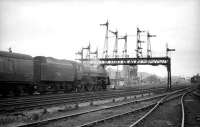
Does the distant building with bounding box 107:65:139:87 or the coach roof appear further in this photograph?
the distant building with bounding box 107:65:139:87

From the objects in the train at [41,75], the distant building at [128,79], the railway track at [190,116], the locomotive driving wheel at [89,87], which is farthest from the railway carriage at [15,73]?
the distant building at [128,79]

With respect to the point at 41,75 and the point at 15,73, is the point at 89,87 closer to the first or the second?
the point at 41,75

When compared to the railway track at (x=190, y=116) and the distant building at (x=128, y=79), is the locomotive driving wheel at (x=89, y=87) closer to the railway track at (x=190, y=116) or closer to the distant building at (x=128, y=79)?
the railway track at (x=190, y=116)

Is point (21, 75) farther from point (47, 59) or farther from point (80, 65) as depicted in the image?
point (80, 65)

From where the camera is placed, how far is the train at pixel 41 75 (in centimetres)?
1952

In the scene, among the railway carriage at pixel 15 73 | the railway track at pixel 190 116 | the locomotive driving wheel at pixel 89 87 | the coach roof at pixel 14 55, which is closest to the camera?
the railway track at pixel 190 116

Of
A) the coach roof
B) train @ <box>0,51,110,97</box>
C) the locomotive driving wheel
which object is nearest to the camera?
the coach roof

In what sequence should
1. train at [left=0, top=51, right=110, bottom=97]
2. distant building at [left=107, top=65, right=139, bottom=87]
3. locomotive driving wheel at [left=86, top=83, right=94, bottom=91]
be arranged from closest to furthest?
train at [left=0, top=51, right=110, bottom=97]
locomotive driving wheel at [left=86, top=83, right=94, bottom=91]
distant building at [left=107, top=65, right=139, bottom=87]

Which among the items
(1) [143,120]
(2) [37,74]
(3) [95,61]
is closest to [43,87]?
(2) [37,74]

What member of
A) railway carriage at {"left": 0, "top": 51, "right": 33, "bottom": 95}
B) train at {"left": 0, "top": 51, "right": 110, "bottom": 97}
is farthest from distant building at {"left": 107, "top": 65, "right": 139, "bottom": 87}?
railway carriage at {"left": 0, "top": 51, "right": 33, "bottom": 95}

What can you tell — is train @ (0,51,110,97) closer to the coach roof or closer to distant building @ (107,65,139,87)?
the coach roof

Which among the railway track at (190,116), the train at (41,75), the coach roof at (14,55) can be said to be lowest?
the railway track at (190,116)

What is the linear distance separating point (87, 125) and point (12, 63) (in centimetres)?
1287

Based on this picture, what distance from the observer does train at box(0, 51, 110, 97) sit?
19.5 meters
